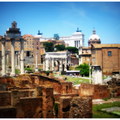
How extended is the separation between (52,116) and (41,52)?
5764 cm

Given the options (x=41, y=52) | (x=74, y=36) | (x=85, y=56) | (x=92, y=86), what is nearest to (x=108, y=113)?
(x=92, y=86)

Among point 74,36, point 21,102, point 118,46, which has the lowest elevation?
point 21,102

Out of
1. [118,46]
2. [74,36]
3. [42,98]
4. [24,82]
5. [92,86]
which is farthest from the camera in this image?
[74,36]

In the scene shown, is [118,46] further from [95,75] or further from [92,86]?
[92,86]

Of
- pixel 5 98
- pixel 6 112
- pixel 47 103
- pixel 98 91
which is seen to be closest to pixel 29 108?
pixel 47 103

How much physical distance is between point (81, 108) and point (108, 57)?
75.9 ft

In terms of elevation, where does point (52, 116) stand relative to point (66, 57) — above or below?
below

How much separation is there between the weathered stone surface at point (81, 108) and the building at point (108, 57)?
2076cm

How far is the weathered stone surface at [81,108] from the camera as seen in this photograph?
906 centimetres

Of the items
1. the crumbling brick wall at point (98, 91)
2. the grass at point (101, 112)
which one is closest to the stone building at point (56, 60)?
the crumbling brick wall at point (98, 91)

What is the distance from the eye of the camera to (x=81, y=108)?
30.0ft

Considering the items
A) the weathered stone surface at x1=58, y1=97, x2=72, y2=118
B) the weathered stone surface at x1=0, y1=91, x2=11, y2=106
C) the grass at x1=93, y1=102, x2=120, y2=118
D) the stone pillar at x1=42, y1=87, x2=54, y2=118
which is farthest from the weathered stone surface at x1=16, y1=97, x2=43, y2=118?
the grass at x1=93, y1=102, x2=120, y2=118

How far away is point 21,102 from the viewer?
9.57 metres

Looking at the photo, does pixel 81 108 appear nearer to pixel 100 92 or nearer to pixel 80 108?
pixel 80 108
